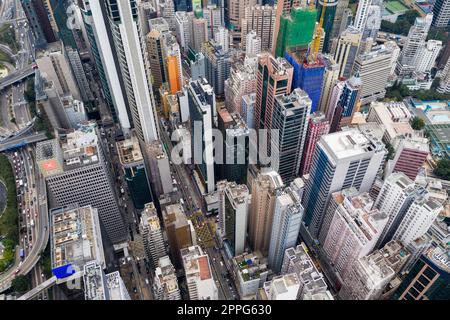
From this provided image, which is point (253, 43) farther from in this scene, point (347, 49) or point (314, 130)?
point (314, 130)

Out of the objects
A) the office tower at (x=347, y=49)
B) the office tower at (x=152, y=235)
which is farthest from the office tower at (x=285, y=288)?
the office tower at (x=347, y=49)

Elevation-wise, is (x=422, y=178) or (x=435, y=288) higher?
(x=435, y=288)

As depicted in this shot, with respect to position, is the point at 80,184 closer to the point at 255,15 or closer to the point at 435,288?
the point at 435,288

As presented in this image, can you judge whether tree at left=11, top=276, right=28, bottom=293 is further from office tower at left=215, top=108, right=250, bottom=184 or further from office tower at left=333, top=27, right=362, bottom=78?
office tower at left=333, top=27, right=362, bottom=78

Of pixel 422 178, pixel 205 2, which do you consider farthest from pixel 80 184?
pixel 205 2

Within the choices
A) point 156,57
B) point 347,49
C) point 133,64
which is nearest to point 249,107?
point 133,64
